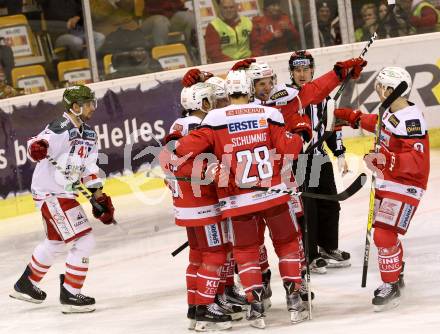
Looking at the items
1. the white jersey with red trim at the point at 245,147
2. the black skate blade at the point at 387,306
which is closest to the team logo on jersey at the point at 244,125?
the white jersey with red trim at the point at 245,147

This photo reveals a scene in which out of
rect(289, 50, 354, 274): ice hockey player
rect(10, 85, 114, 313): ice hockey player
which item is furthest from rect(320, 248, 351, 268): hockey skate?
rect(10, 85, 114, 313): ice hockey player

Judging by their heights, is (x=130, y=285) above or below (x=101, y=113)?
below

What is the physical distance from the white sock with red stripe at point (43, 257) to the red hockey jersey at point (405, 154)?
82.9 inches

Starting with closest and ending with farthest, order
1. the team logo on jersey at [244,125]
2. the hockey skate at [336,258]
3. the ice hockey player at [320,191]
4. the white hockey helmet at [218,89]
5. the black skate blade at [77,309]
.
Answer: the team logo on jersey at [244,125], the white hockey helmet at [218,89], the black skate blade at [77,309], the ice hockey player at [320,191], the hockey skate at [336,258]

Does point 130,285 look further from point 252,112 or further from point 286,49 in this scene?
point 286,49

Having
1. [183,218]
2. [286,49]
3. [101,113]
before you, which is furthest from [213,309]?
[286,49]

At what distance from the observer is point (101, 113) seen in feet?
33.5

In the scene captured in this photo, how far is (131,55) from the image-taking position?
10727mm

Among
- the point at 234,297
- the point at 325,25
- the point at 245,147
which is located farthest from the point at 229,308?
the point at 325,25

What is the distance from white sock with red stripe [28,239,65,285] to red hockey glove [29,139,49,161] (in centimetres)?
61

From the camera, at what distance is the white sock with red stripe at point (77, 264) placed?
6754 mm

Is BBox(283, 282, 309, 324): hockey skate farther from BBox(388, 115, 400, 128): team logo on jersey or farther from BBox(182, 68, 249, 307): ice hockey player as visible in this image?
BBox(388, 115, 400, 128): team logo on jersey

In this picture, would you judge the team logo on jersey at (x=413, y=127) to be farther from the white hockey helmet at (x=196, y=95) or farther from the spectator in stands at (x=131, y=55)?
the spectator in stands at (x=131, y=55)

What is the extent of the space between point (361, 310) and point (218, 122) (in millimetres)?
A: 1296
